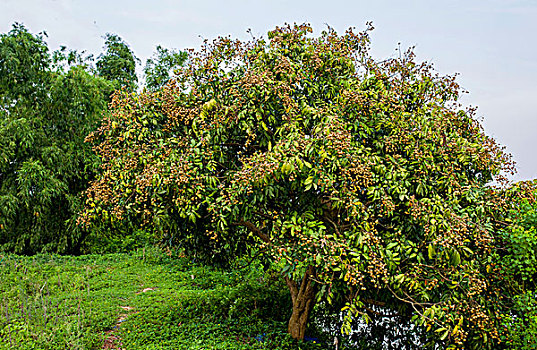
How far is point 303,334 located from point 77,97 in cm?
901

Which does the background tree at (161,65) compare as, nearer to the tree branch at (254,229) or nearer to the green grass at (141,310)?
the green grass at (141,310)

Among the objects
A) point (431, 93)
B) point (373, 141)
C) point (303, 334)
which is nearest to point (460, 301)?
point (373, 141)

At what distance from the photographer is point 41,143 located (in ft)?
35.9

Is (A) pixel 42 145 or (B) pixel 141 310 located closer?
(B) pixel 141 310

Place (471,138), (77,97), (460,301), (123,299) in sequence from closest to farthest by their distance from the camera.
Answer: (460,301), (471,138), (123,299), (77,97)

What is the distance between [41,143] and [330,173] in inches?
381

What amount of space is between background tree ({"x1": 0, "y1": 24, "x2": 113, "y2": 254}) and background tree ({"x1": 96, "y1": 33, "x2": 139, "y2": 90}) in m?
4.84

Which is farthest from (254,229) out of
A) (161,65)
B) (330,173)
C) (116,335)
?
(161,65)

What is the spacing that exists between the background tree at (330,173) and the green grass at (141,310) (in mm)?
848

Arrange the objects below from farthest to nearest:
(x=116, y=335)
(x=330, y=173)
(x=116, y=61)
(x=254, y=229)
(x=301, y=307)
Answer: (x=116, y=61), (x=116, y=335), (x=301, y=307), (x=254, y=229), (x=330, y=173)

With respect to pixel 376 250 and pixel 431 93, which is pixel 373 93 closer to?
pixel 431 93

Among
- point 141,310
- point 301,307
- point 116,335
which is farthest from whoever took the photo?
point 141,310

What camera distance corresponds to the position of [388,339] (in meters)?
5.27

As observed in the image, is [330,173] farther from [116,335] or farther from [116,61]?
[116,61]
